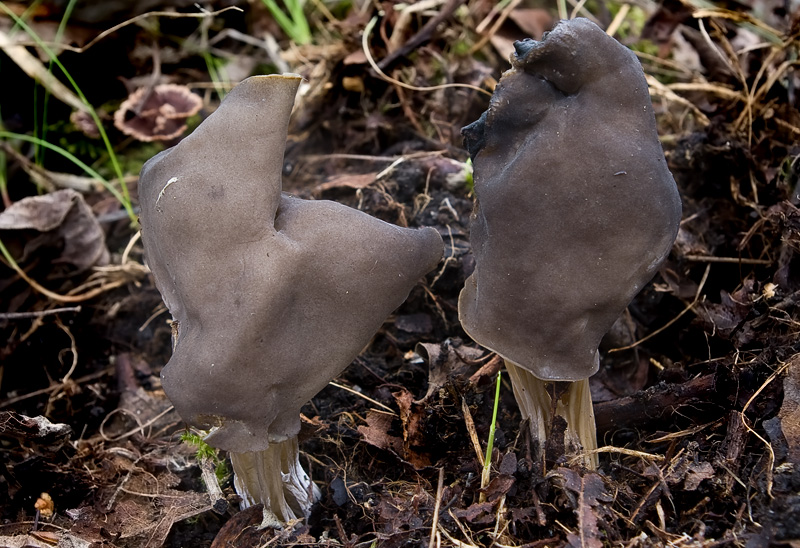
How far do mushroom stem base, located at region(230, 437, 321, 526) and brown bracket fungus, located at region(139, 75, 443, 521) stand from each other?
A: 241 mm

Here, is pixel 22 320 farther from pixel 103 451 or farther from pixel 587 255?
pixel 587 255

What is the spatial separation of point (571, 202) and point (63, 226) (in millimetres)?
2467

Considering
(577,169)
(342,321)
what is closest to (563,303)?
(577,169)

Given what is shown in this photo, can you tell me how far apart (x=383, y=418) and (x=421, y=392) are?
0.59 ft

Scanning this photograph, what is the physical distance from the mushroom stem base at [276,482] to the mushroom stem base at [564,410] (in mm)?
721

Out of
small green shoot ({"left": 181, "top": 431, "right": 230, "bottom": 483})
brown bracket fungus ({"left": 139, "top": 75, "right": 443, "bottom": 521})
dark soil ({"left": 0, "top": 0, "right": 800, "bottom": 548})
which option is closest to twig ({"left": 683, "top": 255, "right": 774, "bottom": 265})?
dark soil ({"left": 0, "top": 0, "right": 800, "bottom": 548})

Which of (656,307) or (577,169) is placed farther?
(656,307)

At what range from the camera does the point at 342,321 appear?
1818 mm

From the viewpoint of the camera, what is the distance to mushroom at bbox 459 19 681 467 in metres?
1.67

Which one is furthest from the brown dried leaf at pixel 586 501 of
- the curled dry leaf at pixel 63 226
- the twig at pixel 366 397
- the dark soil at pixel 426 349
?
the curled dry leaf at pixel 63 226

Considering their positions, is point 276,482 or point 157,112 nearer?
point 276,482

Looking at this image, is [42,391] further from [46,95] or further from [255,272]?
[46,95]

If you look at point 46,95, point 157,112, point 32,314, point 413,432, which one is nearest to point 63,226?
point 32,314

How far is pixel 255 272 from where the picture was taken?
1697 millimetres
